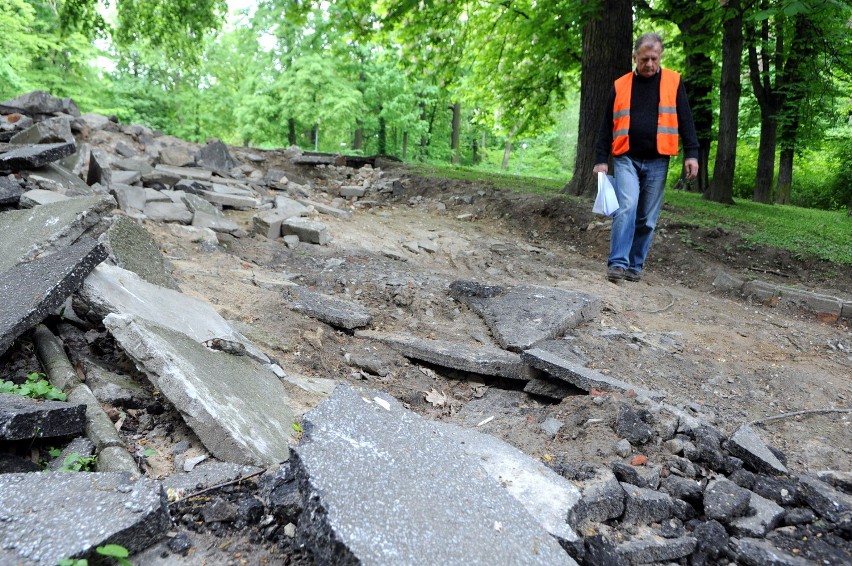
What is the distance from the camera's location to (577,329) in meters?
4.10

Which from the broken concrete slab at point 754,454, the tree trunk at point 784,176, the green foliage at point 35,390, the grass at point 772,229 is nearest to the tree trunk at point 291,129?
the grass at point 772,229

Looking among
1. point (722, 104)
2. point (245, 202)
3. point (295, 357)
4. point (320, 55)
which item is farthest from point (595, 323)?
point (320, 55)

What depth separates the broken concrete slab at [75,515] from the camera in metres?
1.37

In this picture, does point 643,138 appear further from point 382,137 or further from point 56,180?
point 382,137

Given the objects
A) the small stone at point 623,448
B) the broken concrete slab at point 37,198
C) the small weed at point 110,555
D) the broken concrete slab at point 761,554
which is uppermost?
the broken concrete slab at point 37,198

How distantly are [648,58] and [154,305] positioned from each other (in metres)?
4.34

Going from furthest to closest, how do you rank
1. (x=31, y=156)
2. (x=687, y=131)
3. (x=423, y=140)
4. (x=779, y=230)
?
(x=423, y=140) → (x=779, y=230) → (x=31, y=156) → (x=687, y=131)

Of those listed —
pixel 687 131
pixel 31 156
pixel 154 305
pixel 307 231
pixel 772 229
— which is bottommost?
pixel 154 305

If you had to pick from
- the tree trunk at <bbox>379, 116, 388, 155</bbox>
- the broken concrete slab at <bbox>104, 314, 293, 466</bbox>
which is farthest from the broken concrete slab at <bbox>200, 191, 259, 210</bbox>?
the tree trunk at <bbox>379, 116, 388, 155</bbox>

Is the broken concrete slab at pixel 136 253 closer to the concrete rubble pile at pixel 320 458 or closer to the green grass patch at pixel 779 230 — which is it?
the concrete rubble pile at pixel 320 458

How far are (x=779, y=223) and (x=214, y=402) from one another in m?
8.57

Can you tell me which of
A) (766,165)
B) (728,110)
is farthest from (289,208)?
(766,165)

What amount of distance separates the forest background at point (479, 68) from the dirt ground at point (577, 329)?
2.27 meters

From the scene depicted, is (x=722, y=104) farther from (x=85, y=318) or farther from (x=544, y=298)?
(x=85, y=318)
